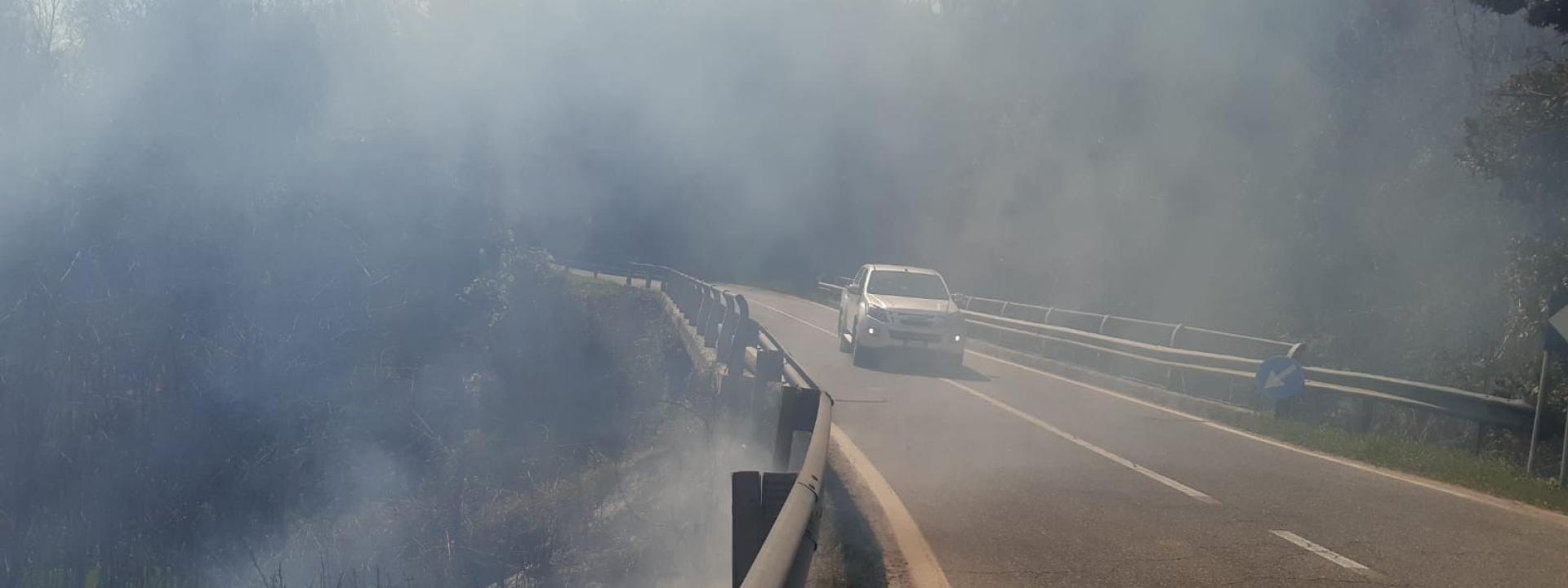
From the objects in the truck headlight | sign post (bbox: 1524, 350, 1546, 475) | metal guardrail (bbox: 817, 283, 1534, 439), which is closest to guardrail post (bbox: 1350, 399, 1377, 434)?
metal guardrail (bbox: 817, 283, 1534, 439)

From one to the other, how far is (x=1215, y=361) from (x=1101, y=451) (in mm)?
6505

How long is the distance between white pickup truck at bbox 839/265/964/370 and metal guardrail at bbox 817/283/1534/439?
2845 millimetres

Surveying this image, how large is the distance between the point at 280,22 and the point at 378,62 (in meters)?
3.78

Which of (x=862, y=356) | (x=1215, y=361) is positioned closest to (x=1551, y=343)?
(x=1215, y=361)

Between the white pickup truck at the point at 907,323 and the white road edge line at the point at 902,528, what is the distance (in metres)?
9.22

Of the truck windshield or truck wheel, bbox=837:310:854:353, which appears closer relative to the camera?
the truck windshield

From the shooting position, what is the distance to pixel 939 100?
55.4 m

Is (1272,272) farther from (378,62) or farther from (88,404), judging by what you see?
(88,404)

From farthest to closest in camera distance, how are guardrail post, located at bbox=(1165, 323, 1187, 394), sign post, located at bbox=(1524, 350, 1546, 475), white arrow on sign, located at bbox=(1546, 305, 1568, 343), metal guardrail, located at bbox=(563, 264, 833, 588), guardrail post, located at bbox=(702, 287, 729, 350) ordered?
guardrail post, located at bbox=(1165, 323, 1187, 394), guardrail post, located at bbox=(702, 287, 729, 350), sign post, located at bbox=(1524, 350, 1546, 475), white arrow on sign, located at bbox=(1546, 305, 1568, 343), metal guardrail, located at bbox=(563, 264, 833, 588)

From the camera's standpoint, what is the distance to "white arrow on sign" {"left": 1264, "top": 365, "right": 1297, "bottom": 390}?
15805mm

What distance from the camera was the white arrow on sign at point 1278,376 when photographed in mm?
15805

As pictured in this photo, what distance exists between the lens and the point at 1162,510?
30.2 ft

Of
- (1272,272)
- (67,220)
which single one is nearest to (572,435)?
(67,220)

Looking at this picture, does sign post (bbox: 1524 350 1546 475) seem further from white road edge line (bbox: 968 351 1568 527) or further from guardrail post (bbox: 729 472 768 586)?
guardrail post (bbox: 729 472 768 586)
